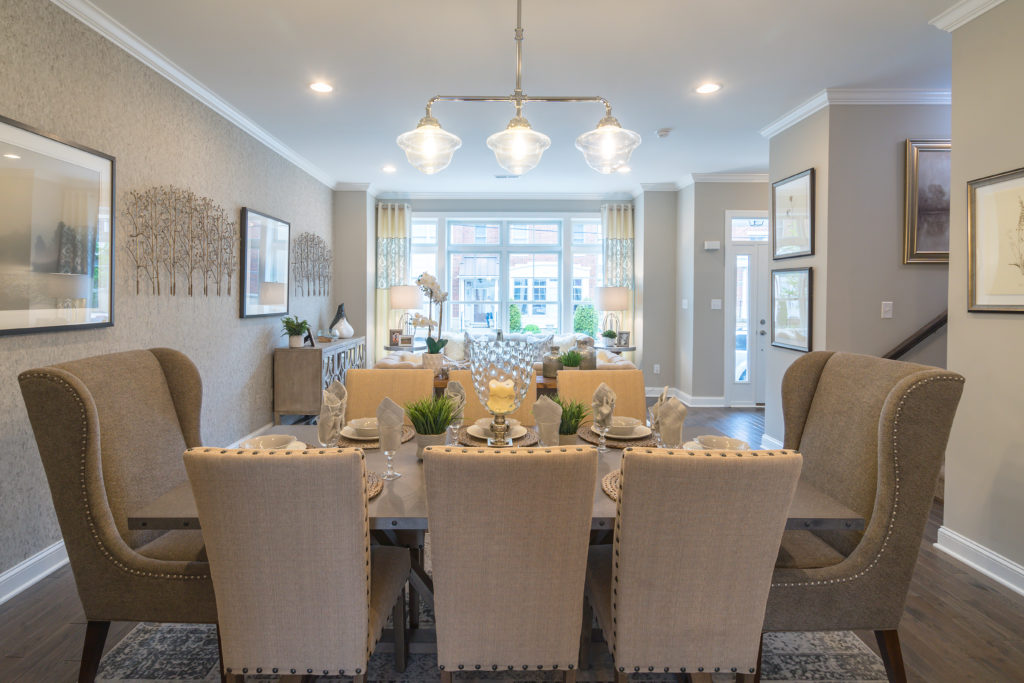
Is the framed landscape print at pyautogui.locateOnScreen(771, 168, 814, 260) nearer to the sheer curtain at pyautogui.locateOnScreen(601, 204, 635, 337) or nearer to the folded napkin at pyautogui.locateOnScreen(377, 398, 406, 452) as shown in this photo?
the sheer curtain at pyautogui.locateOnScreen(601, 204, 635, 337)

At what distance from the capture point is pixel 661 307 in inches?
270

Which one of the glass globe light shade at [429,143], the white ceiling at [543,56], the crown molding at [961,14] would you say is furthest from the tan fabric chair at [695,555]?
the crown molding at [961,14]

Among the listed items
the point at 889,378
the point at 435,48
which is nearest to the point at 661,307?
the point at 435,48

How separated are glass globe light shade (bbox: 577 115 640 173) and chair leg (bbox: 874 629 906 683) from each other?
180 centimetres

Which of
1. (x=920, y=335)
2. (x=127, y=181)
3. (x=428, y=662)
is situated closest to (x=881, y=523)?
(x=428, y=662)

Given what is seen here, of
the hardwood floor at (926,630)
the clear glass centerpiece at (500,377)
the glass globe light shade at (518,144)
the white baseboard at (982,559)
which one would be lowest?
the hardwood floor at (926,630)

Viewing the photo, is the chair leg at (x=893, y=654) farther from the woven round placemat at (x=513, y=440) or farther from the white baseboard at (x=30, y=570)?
the white baseboard at (x=30, y=570)

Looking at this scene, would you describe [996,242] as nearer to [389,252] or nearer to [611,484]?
[611,484]

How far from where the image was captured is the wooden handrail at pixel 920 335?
3535mm

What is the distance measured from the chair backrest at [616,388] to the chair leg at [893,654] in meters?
1.12

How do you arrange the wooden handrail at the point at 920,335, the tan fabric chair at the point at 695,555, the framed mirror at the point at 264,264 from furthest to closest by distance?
the framed mirror at the point at 264,264 → the wooden handrail at the point at 920,335 → the tan fabric chair at the point at 695,555

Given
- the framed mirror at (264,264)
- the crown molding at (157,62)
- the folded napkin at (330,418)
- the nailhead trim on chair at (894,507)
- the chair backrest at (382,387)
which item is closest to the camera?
the nailhead trim on chair at (894,507)

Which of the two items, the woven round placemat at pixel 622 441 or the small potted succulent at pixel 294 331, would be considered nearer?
the woven round placemat at pixel 622 441

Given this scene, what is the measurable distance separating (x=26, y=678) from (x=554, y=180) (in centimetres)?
600
